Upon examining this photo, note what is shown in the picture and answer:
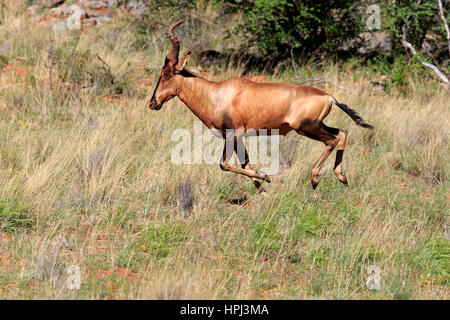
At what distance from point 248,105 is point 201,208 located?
133 cm

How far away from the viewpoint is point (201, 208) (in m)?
7.36

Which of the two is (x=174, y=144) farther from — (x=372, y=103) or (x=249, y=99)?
(x=372, y=103)

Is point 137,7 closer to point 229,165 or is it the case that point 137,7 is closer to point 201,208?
point 229,165

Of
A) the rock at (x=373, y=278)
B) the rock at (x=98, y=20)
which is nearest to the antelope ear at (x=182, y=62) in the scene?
the rock at (x=373, y=278)

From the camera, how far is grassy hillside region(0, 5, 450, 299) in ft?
18.6

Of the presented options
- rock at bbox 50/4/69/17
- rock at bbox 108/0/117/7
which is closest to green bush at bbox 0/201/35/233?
rock at bbox 50/4/69/17

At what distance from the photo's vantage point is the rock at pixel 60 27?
16797 millimetres

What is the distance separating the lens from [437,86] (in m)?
12.9

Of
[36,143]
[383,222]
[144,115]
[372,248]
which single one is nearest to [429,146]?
[383,222]

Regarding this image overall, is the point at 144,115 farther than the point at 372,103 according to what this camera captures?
No

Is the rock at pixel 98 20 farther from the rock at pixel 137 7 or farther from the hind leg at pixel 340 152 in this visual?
the hind leg at pixel 340 152

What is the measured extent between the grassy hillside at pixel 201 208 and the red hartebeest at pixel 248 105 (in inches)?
29.3

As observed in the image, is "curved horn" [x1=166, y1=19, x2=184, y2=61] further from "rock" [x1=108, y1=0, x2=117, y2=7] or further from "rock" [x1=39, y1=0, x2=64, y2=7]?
"rock" [x1=39, y1=0, x2=64, y2=7]
